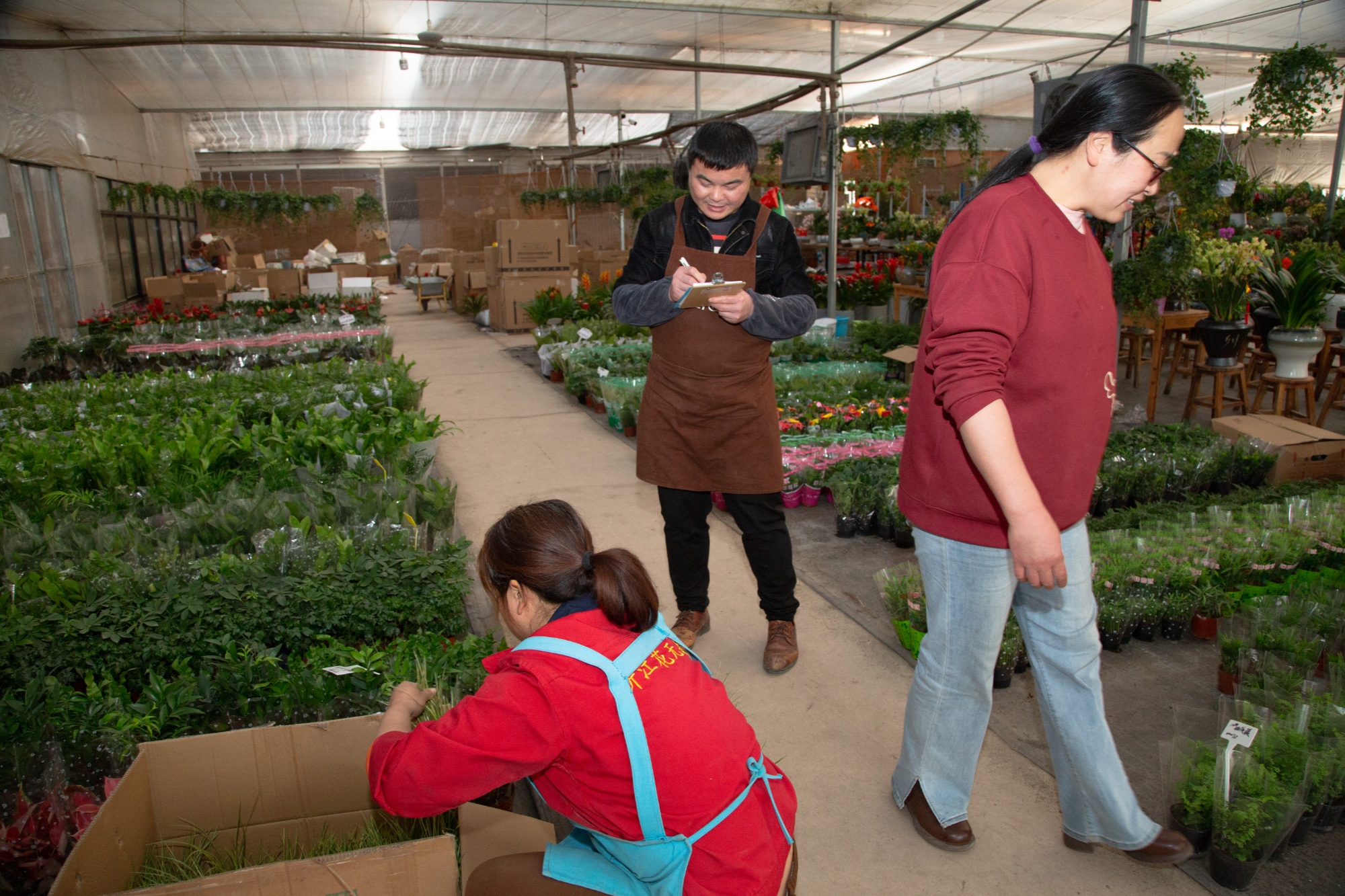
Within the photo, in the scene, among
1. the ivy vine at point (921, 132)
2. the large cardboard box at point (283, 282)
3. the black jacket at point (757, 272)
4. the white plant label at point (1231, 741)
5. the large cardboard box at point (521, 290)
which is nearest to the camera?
the white plant label at point (1231, 741)

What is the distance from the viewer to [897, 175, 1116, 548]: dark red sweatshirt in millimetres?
1507

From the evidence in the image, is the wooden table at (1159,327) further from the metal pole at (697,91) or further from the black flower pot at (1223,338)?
the metal pole at (697,91)

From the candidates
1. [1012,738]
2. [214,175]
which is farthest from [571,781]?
[214,175]

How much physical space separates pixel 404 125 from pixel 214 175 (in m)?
5.21

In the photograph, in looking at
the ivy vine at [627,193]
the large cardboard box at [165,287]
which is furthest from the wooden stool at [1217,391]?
the large cardboard box at [165,287]

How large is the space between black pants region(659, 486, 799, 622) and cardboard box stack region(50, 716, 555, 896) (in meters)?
1.28

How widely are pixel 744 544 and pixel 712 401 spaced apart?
49 centimetres

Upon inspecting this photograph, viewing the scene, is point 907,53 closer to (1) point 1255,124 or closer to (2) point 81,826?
(1) point 1255,124

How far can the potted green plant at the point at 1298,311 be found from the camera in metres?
5.49

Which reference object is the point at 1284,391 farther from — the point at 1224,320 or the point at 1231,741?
the point at 1231,741

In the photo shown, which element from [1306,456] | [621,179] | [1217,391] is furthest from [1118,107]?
[621,179]

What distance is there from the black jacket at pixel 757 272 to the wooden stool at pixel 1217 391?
416 cm

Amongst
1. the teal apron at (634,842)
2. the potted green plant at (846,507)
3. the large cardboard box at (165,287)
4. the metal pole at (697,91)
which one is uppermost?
the metal pole at (697,91)

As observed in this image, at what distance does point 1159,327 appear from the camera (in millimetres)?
6570
